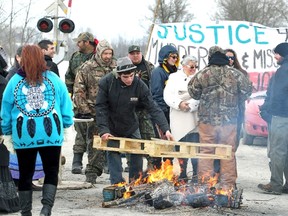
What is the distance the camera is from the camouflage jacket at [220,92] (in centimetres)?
986

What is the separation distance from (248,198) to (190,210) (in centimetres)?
152

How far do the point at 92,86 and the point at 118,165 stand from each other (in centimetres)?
194

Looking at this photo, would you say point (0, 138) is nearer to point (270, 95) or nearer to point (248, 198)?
point (248, 198)

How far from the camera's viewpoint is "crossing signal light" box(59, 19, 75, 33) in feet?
48.0

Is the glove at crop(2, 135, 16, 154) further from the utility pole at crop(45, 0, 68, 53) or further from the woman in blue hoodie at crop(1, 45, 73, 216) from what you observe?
the utility pole at crop(45, 0, 68, 53)

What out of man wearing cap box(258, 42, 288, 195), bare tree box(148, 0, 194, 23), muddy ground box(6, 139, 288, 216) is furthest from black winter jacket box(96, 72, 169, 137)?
bare tree box(148, 0, 194, 23)

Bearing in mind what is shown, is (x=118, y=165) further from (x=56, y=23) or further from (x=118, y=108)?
(x=56, y=23)

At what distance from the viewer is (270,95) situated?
10883mm

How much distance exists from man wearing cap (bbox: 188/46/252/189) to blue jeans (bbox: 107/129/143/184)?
0.83 m

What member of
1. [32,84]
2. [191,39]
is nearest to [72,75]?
[32,84]

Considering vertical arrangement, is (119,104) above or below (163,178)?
above

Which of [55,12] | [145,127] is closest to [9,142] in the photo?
[145,127]

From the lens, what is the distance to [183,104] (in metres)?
10.6

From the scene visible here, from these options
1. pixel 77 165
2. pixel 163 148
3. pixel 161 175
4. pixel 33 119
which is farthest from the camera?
pixel 77 165
